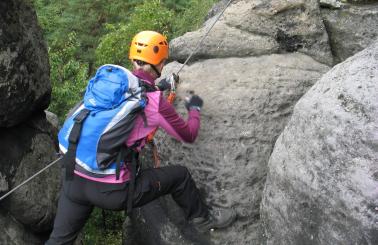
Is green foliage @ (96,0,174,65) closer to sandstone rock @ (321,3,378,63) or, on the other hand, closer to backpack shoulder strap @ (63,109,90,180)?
sandstone rock @ (321,3,378,63)

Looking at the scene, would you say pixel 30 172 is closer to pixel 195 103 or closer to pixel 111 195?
pixel 111 195

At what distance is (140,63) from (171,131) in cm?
106

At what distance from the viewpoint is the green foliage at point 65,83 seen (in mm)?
11188

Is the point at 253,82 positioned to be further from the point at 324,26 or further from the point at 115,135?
the point at 115,135

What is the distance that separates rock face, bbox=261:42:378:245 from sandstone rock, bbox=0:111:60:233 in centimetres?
397

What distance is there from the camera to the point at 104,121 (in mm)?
5301

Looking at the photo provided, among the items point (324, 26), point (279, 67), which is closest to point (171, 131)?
point (279, 67)

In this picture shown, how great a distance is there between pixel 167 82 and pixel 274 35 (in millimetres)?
2287

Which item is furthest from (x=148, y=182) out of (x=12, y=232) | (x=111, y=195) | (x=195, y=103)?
(x=12, y=232)

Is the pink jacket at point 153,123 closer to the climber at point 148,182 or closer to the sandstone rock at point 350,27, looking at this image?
the climber at point 148,182

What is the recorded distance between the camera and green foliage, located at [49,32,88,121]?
1119 centimetres

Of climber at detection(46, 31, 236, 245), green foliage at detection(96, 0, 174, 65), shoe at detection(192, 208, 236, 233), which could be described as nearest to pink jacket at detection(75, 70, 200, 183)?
climber at detection(46, 31, 236, 245)

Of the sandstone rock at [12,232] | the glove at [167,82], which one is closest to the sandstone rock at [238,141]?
the glove at [167,82]

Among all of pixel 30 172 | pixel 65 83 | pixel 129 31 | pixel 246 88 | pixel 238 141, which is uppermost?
pixel 246 88
